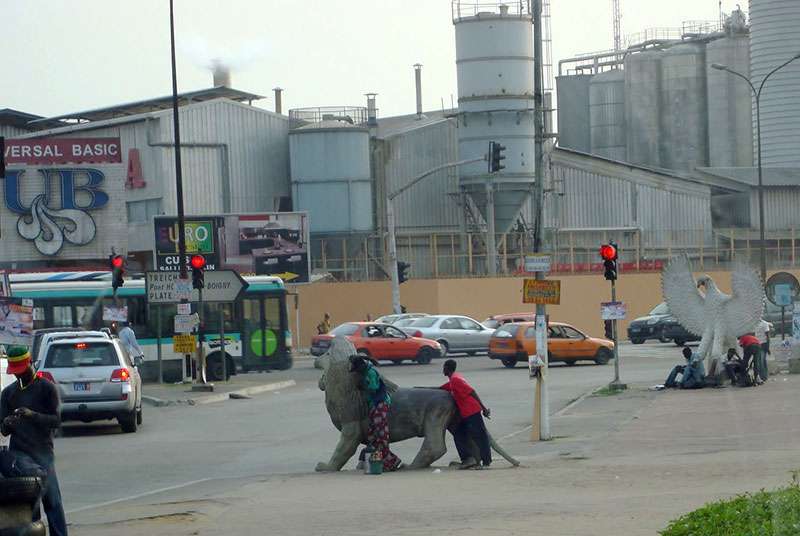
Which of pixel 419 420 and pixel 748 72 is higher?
pixel 748 72

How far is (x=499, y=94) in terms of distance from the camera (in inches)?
2498

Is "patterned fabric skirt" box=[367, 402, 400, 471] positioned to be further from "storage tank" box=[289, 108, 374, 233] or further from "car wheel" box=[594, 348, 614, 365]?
"storage tank" box=[289, 108, 374, 233]

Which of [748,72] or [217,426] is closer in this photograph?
[217,426]

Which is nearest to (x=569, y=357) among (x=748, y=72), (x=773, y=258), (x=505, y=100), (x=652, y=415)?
(x=652, y=415)

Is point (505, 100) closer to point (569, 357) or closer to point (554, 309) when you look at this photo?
point (554, 309)

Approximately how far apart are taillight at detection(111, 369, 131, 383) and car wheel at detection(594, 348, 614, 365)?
2178 cm

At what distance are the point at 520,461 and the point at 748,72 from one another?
65.3m

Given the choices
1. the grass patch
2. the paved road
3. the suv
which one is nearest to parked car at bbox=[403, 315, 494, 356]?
the paved road

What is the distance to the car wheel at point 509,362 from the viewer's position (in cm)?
4228

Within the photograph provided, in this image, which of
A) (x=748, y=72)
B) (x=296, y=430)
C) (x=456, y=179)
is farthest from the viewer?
(x=748, y=72)

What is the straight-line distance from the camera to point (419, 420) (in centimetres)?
1742

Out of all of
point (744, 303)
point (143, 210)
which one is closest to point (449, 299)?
point (143, 210)

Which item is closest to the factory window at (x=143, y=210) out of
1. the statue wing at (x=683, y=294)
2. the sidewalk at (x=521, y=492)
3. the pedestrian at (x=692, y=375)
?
the statue wing at (x=683, y=294)

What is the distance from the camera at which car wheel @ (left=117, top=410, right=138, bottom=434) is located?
24175 mm
